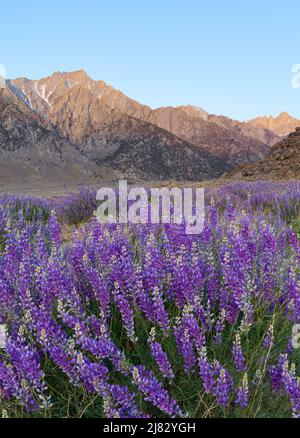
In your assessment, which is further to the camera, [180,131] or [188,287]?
[180,131]

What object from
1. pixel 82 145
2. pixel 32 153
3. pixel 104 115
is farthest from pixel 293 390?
pixel 104 115

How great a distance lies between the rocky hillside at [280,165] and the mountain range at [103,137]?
91.0 ft

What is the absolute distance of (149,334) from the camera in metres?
2.39

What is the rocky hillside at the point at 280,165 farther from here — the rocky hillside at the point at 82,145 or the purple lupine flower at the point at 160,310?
the rocky hillside at the point at 82,145

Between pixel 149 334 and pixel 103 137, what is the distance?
58705 millimetres

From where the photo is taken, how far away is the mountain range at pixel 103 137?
47.2m

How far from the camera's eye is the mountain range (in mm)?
47250

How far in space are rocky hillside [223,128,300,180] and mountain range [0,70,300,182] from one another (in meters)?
27.7

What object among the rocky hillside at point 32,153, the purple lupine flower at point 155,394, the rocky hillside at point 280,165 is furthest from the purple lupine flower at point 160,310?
the rocky hillside at point 32,153

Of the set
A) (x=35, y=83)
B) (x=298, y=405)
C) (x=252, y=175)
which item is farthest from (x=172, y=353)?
(x=35, y=83)

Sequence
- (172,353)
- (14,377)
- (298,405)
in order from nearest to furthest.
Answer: (298,405) → (14,377) → (172,353)

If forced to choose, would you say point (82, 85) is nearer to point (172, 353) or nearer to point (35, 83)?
point (35, 83)

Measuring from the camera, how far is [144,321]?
2449 mm
